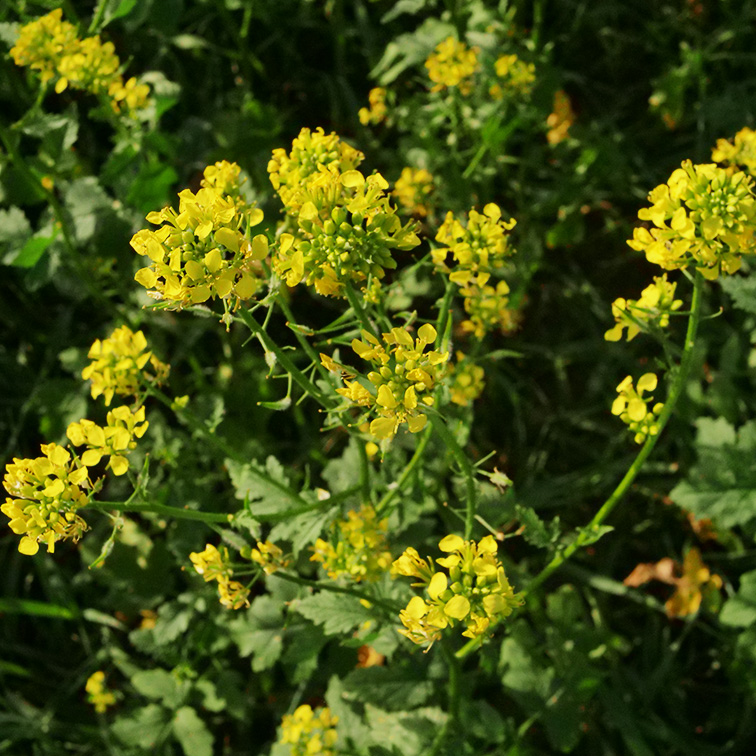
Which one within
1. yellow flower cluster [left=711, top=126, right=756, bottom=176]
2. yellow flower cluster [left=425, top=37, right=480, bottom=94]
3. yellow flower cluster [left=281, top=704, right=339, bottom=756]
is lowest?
yellow flower cluster [left=281, top=704, right=339, bottom=756]

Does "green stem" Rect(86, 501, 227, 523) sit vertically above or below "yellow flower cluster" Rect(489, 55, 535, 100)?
below

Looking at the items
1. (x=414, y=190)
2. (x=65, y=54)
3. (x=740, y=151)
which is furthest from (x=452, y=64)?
(x=65, y=54)

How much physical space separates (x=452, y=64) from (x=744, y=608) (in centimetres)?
255

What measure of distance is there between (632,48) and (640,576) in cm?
297

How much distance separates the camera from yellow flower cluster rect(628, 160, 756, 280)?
83.5 inches

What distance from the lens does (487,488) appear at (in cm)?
335

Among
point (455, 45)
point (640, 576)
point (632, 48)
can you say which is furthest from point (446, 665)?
point (632, 48)

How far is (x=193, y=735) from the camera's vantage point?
3.40m

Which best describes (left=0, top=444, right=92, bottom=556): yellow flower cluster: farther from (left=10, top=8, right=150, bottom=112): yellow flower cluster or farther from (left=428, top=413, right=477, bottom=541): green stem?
(left=10, top=8, right=150, bottom=112): yellow flower cluster

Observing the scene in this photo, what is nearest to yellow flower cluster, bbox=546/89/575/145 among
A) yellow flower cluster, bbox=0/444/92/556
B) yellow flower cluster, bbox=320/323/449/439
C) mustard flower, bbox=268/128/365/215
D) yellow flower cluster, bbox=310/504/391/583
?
mustard flower, bbox=268/128/365/215

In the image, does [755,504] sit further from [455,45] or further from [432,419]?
[455,45]

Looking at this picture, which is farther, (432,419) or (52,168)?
(52,168)

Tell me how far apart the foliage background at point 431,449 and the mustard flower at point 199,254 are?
1.43 meters

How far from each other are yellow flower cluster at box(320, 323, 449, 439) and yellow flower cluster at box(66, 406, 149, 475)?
72 centimetres
